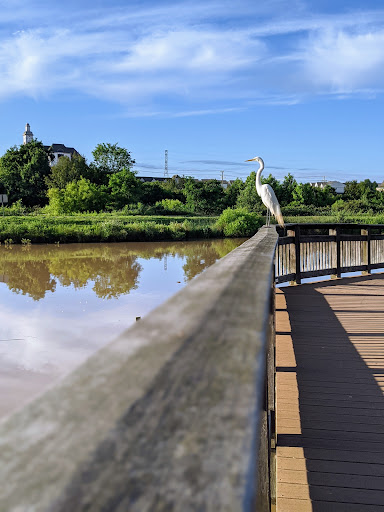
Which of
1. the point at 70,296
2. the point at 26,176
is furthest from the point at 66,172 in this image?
the point at 70,296

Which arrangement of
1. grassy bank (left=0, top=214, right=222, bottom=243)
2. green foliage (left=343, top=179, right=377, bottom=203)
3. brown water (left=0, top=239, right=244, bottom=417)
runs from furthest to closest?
green foliage (left=343, top=179, right=377, bottom=203) < grassy bank (left=0, top=214, right=222, bottom=243) < brown water (left=0, top=239, right=244, bottom=417)

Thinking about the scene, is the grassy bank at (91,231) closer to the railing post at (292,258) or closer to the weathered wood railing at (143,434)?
the railing post at (292,258)

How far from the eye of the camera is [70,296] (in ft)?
50.3

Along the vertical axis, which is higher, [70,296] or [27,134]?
[27,134]

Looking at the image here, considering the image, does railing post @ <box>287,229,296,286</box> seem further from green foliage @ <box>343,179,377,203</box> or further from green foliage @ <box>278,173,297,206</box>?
green foliage @ <box>343,179,377,203</box>

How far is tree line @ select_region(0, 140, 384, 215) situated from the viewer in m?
48.5

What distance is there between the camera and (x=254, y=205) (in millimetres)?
47406

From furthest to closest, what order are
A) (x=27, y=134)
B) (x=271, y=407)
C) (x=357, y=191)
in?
(x=27, y=134), (x=357, y=191), (x=271, y=407)

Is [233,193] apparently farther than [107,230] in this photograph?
Yes

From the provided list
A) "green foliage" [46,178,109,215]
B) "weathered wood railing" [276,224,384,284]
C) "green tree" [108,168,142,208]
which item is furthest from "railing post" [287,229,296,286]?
"green tree" [108,168,142,208]

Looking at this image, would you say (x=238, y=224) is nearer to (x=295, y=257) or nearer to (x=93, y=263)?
(x=93, y=263)

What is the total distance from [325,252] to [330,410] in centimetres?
594

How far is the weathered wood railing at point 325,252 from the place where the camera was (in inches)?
335

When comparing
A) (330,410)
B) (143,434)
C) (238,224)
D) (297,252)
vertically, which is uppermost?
(143,434)
